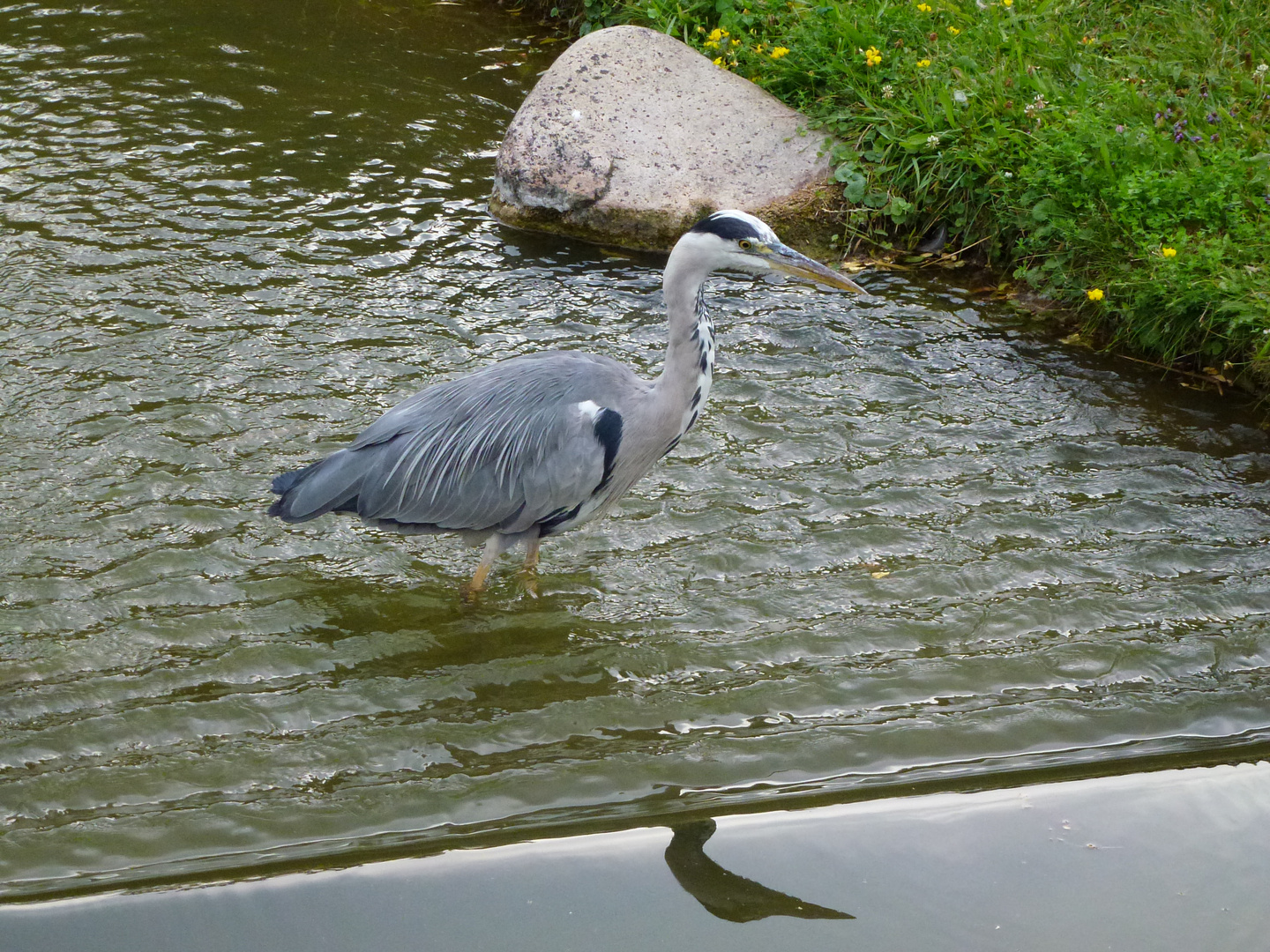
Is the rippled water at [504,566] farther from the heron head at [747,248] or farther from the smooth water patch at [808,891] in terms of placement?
the heron head at [747,248]

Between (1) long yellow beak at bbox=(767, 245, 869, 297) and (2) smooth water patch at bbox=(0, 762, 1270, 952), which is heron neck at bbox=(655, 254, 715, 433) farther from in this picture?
(2) smooth water patch at bbox=(0, 762, 1270, 952)

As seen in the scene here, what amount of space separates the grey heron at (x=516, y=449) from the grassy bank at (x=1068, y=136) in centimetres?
237

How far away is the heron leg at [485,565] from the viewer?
174 inches

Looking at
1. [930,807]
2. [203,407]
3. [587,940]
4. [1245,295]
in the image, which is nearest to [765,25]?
[1245,295]

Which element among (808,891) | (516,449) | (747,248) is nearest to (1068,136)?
(747,248)

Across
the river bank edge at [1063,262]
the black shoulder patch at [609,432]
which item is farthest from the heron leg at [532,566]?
the river bank edge at [1063,262]

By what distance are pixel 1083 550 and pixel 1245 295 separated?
65.3 inches

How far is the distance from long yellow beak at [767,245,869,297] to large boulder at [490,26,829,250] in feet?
8.66

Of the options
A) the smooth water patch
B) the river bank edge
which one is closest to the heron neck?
the smooth water patch

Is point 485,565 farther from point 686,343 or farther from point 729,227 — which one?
point 729,227

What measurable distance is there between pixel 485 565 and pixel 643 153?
3.39 metres

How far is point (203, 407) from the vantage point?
5191 mm

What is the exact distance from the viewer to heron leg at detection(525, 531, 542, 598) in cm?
455

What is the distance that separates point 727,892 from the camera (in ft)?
10.4
